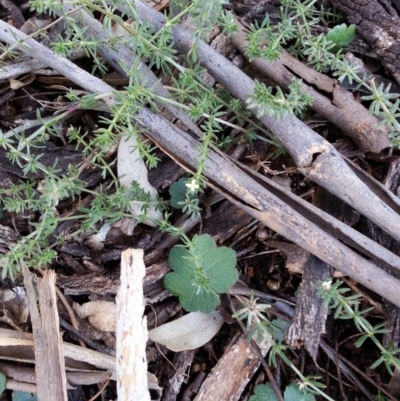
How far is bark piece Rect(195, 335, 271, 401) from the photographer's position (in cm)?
268

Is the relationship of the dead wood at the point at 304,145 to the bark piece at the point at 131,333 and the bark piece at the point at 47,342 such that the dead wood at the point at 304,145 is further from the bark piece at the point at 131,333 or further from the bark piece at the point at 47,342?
the bark piece at the point at 47,342

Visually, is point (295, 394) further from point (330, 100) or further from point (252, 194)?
point (330, 100)

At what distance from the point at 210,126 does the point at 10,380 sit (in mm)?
1791

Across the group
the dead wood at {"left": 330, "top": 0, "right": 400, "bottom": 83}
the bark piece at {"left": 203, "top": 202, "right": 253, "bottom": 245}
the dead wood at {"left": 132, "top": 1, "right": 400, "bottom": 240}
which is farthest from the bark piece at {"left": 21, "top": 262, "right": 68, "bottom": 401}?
the dead wood at {"left": 330, "top": 0, "right": 400, "bottom": 83}

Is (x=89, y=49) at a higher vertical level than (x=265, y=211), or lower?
higher

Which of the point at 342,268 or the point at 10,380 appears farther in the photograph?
the point at 10,380

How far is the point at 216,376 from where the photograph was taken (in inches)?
106

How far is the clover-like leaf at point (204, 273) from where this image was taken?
8.56 feet

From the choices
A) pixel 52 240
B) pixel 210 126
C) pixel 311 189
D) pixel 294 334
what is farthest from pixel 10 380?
pixel 311 189

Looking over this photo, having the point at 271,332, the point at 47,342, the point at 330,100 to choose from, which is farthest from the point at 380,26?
the point at 47,342

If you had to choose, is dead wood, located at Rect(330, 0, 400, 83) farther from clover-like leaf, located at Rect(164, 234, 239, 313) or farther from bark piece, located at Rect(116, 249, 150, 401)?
bark piece, located at Rect(116, 249, 150, 401)

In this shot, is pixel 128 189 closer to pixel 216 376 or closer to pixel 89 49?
pixel 89 49

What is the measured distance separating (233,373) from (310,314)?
1.76 ft

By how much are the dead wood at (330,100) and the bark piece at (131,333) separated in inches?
45.5
